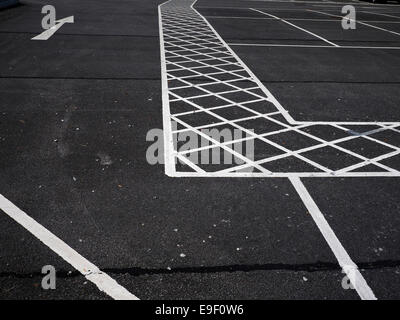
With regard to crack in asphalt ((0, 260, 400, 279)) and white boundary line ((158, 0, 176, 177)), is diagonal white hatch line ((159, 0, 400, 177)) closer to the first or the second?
white boundary line ((158, 0, 176, 177))

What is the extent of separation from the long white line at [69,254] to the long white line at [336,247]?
2276 mm

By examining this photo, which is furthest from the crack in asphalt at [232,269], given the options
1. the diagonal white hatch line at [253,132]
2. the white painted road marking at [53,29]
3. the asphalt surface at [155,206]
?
the white painted road marking at [53,29]

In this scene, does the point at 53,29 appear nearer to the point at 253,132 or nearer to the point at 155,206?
the point at 253,132

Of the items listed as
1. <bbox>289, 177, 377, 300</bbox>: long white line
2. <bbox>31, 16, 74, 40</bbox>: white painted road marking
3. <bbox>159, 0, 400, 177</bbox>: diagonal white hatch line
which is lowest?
<bbox>289, 177, 377, 300</bbox>: long white line

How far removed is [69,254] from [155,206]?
50.2 inches

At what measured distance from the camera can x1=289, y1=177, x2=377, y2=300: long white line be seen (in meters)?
3.92

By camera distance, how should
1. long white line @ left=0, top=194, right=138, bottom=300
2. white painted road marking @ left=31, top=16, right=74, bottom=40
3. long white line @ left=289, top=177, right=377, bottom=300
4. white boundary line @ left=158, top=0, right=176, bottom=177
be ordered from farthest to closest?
white painted road marking @ left=31, top=16, right=74, bottom=40 → white boundary line @ left=158, top=0, right=176, bottom=177 → long white line @ left=289, top=177, right=377, bottom=300 → long white line @ left=0, top=194, right=138, bottom=300

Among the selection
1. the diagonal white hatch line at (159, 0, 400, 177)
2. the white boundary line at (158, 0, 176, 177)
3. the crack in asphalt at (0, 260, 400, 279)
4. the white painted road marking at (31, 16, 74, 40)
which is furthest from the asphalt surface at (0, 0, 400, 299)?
the white painted road marking at (31, 16, 74, 40)

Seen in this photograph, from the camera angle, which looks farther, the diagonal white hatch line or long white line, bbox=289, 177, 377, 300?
the diagonal white hatch line

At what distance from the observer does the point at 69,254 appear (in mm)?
4207

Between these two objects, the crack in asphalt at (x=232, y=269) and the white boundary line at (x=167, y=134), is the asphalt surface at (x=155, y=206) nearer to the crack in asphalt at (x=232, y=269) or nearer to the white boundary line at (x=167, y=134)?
the crack in asphalt at (x=232, y=269)

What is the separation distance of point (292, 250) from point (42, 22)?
16.2 meters

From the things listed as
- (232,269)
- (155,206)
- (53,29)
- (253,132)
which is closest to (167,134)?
(253,132)

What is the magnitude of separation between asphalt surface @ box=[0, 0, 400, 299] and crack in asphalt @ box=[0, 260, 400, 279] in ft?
0.05
